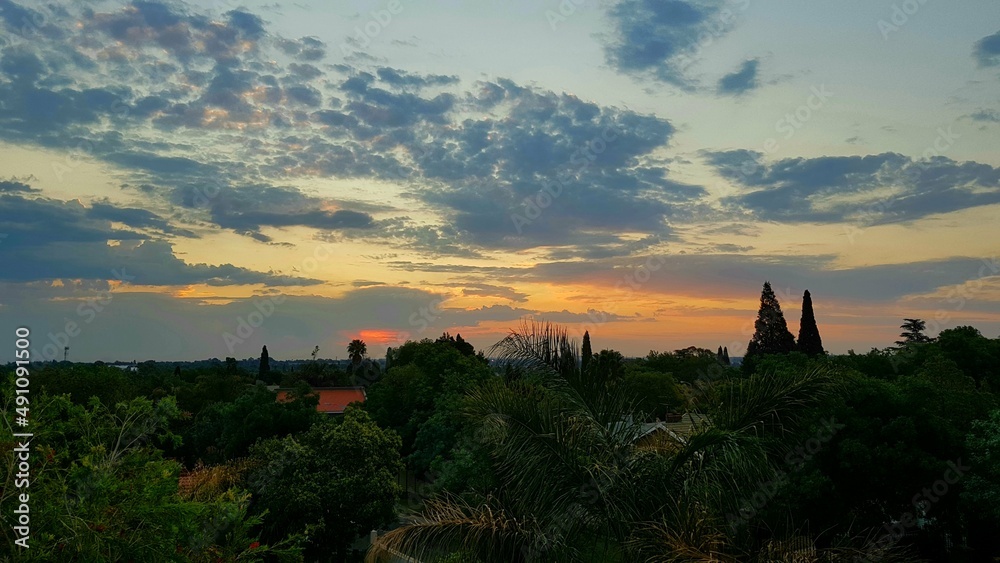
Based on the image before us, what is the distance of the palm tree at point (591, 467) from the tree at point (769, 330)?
184ft

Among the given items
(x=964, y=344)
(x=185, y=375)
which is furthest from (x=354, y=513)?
(x=185, y=375)

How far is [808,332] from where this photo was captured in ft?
176

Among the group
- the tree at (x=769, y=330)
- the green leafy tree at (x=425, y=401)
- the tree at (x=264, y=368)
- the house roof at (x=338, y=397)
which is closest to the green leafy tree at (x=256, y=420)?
the green leafy tree at (x=425, y=401)

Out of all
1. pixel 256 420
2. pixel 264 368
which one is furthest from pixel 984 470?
pixel 264 368

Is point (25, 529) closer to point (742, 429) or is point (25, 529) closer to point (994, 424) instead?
point (742, 429)

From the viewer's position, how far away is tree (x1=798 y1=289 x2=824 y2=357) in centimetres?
5344

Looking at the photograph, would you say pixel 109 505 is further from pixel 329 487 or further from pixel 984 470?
pixel 329 487

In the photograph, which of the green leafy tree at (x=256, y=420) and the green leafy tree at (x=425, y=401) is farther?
the green leafy tree at (x=425, y=401)

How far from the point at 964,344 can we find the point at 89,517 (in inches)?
1256

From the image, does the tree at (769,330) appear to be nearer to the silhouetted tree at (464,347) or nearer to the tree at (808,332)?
the tree at (808,332)

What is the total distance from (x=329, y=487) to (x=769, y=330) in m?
48.0

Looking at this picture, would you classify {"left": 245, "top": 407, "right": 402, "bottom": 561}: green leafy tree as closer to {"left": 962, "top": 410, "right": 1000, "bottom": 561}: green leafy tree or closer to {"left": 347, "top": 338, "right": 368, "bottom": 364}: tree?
{"left": 962, "top": 410, "right": 1000, "bottom": 561}: green leafy tree

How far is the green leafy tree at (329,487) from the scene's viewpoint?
1013 inches

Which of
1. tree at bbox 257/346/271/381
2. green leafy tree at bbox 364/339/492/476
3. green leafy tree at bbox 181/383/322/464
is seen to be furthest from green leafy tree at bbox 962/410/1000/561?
tree at bbox 257/346/271/381
